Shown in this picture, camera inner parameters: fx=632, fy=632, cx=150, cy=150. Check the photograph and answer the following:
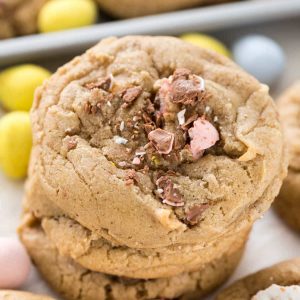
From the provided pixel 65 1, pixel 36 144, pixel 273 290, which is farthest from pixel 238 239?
pixel 65 1

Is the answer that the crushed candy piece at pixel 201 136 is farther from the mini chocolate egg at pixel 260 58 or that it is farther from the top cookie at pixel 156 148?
the mini chocolate egg at pixel 260 58

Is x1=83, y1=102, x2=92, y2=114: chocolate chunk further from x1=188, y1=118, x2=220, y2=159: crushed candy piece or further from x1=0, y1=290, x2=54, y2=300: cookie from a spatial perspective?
x1=0, y1=290, x2=54, y2=300: cookie

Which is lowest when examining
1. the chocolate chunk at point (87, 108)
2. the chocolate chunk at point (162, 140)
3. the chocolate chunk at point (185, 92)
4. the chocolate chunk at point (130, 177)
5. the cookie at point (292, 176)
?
the cookie at point (292, 176)

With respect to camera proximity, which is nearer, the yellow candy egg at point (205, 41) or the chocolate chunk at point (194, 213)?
the chocolate chunk at point (194, 213)

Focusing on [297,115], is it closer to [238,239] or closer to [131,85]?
[238,239]

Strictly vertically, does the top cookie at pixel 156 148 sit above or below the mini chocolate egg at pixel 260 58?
above

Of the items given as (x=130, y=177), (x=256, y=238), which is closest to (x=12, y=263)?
(x=130, y=177)

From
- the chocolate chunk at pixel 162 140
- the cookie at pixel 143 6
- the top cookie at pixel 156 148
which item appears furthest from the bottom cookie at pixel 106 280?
the cookie at pixel 143 6

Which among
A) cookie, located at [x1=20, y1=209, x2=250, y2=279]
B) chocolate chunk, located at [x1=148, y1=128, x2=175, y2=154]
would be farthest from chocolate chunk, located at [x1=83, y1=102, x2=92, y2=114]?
cookie, located at [x1=20, y1=209, x2=250, y2=279]
